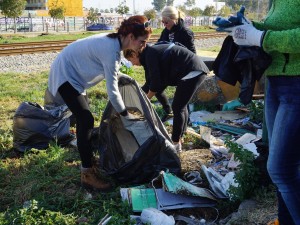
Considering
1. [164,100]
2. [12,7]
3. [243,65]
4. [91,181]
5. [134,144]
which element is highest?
[12,7]

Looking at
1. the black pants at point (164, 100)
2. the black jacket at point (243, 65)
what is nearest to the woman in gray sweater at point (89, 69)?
the black jacket at point (243, 65)

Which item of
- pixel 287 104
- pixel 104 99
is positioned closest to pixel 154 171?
pixel 287 104

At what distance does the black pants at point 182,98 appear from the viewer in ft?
14.6

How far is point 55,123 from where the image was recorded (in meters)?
5.00

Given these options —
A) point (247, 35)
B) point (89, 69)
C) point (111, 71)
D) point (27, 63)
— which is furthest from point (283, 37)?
point (27, 63)

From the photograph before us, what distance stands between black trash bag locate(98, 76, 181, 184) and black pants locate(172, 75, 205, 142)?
0.50 m

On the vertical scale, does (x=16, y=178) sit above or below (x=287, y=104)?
below

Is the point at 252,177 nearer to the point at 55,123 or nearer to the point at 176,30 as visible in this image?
the point at 55,123

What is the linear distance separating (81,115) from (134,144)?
2.88 ft

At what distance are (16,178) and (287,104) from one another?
2.90 m

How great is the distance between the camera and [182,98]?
4520 millimetres

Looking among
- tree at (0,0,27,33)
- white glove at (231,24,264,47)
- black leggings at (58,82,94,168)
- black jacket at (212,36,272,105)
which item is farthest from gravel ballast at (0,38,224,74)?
tree at (0,0,27,33)

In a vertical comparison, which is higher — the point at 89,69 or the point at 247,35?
the point at 247,35

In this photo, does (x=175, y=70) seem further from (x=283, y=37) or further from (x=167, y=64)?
(x=283, y=37)
